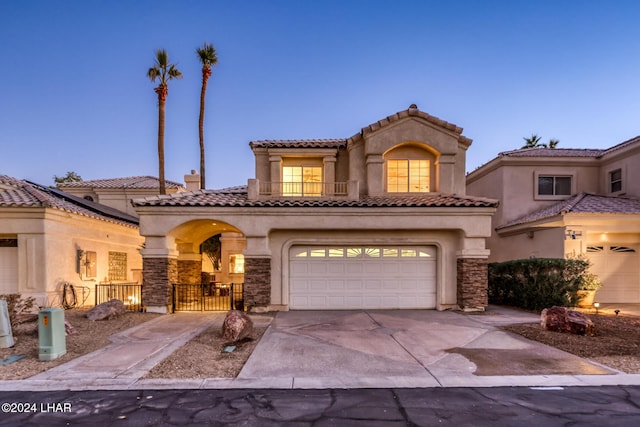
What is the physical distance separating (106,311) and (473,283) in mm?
12582

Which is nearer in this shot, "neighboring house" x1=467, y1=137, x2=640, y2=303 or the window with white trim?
"neighboring house" x1=467, y1=137, x2=640, y2=303

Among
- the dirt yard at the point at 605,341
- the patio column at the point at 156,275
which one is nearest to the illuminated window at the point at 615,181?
the dirt yard at the point at 605,341

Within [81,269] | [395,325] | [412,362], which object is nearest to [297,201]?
[395,325]

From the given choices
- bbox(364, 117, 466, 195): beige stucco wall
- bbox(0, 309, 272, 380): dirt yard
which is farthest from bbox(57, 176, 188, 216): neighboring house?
bbox(364, 117, 466, 195): beige stucco wall

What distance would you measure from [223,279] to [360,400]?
19017 mm

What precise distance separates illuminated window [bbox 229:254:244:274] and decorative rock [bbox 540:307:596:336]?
17.7 m

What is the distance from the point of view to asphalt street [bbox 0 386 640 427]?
4449 mm

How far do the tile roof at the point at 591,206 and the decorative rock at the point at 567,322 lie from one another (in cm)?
601

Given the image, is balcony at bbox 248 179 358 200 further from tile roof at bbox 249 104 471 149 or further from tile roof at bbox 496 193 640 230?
tile roof at bbox 496 193 640 230

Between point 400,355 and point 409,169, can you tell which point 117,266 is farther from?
point 400,355

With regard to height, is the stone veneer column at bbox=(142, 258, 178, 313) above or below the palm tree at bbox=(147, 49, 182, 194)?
below

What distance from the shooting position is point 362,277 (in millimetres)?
12773

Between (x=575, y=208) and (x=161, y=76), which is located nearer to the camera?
(x=575, y=208)

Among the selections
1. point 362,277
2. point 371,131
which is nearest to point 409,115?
point 371,131
